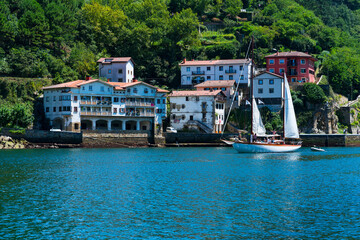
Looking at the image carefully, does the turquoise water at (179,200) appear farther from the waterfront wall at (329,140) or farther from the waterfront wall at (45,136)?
the waterfront wall at (329,140)

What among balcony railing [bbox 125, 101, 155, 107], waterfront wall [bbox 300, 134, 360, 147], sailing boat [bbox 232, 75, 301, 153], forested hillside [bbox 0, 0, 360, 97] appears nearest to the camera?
sailing boat [bbox 232, 75, 301, 153]

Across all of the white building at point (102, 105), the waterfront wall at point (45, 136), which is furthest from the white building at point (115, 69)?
the waterfront wall at point (45, 136)

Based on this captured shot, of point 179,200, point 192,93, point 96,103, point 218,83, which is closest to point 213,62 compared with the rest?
point 218,83

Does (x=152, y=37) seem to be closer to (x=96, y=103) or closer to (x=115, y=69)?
(x=115, y=69)

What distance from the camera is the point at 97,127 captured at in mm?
99875

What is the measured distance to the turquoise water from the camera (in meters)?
27.8

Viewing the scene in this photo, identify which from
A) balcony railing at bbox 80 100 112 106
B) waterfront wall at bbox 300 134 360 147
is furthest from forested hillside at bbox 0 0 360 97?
waterfront wall at bbox 300 134 360 147

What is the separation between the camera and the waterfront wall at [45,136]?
8419 cm

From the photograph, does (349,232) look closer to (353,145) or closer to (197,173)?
(197,173)

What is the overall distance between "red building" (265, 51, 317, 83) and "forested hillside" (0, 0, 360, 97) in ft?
24.4

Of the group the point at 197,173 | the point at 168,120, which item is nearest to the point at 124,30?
the point at 168,120

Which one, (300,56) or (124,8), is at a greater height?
(124,8)

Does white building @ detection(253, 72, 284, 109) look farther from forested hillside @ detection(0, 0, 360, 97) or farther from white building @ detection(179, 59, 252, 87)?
forested hillside @ detection(0, 0, 360, 97)

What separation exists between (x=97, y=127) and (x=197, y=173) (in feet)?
169
